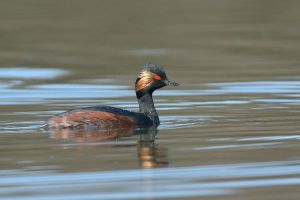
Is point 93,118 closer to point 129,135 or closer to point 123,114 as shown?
point 123,114

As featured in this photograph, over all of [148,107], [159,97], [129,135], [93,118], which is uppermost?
[159,97]

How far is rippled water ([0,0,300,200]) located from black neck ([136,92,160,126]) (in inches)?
9.1

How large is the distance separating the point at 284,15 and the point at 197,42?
6.34 m

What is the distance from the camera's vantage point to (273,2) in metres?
36.6

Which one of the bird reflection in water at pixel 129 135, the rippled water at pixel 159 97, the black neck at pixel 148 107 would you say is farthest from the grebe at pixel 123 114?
the rippled water at pixel 159 97

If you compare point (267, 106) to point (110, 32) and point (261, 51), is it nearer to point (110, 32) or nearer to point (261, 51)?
point (261, 51)

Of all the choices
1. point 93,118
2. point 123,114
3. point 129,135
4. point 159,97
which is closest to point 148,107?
point 123,114

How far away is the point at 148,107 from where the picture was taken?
16.0 metres

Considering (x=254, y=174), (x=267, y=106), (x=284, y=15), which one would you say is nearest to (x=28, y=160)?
(x=254, y=174)

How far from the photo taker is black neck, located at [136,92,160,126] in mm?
15781

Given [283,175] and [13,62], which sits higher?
[13,62]

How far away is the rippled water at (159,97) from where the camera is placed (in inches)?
443

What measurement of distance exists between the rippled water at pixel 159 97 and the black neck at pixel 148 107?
0.76ft

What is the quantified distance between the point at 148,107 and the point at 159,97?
9.64 feet
